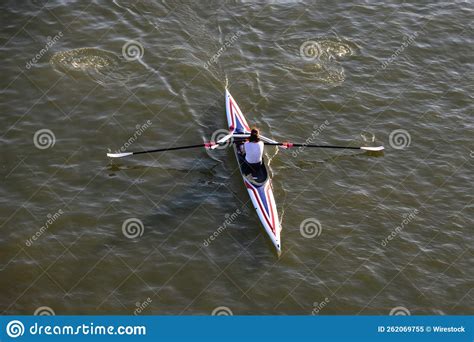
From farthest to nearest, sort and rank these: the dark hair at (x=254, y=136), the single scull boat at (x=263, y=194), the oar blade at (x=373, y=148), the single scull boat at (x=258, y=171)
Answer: the oar blade at (x=373, y=148)
the dark hair at (x=254, y=136)
the single scull boat at (x=258, y=171)
the single scull boat at (x=263, y=194)

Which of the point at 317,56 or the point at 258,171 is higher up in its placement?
the point at 258,171

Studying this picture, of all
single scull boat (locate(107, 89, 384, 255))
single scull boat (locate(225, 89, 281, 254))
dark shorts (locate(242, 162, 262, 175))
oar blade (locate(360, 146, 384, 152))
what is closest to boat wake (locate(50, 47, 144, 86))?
single scull boat (locate(107, 89, 384, 255))

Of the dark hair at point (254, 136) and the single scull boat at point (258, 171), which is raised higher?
the dark hair at point (254, 136)

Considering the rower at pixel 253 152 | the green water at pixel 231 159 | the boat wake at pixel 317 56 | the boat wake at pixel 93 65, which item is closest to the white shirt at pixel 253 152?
the rower at pixel 253 152

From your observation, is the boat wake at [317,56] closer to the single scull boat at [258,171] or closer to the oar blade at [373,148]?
the single scull boat at [258,171]

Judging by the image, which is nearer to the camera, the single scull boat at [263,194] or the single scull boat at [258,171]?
the single scull boat at [263,194]

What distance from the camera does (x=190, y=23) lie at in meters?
28.2

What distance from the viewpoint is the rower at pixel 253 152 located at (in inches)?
848

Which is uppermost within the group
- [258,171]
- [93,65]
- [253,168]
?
[93,65]

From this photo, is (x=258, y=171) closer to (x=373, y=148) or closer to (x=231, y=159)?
(x=231, y=159)

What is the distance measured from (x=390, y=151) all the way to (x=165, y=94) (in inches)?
345

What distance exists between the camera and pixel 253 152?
852 inches

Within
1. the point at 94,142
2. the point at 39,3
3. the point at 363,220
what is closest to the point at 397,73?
the point at 363,220

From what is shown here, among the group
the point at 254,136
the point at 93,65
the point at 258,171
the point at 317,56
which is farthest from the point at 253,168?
the point at 93,65
